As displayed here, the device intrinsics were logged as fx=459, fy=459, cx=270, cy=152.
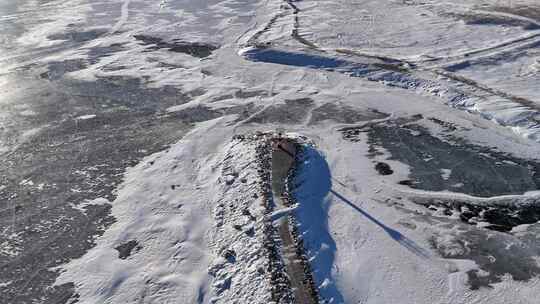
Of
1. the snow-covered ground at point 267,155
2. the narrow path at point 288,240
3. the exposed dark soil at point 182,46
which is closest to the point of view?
the narrow path at point 288,240

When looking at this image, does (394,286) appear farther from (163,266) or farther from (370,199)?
(163,266)

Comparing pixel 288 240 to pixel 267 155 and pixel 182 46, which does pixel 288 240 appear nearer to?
pixel 267 155

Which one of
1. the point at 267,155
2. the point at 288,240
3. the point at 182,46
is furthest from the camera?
the point at 182,46

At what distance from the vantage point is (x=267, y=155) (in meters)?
8.59

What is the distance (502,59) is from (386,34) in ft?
12.0

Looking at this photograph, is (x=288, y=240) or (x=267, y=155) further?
(x=267, y=155)

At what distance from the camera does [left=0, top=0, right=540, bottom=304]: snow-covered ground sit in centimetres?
623

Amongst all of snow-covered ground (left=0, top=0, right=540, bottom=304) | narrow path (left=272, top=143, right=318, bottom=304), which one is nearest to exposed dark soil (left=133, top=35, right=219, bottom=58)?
snow-covered ground (left=0, top=0, right=540, bottom=304)

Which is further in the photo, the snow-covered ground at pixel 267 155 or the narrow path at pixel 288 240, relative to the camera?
the snow-covered ground at pixel 267 155

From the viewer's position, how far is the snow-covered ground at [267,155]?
6234 millimetres

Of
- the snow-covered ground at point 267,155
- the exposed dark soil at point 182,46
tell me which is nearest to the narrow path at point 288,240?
the snow-covered ground at point 267,155

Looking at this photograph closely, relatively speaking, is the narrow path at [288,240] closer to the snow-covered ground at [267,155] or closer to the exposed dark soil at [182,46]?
the snow-covered ground at [267,155]

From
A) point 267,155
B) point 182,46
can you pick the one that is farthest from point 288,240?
point 182,46

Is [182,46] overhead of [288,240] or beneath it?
overhead
